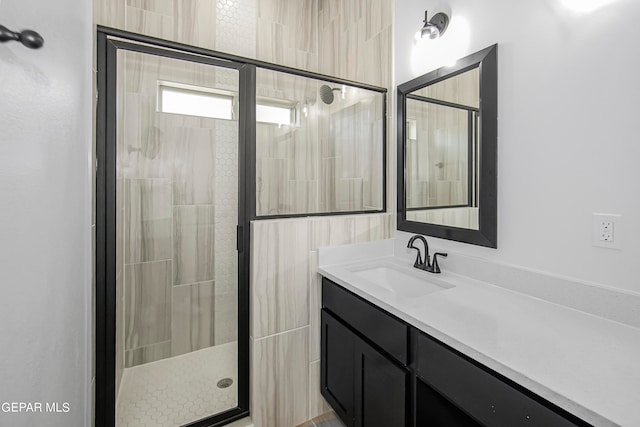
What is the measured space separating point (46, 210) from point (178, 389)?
1.35 m

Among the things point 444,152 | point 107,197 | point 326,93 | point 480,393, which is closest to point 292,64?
point 326,93

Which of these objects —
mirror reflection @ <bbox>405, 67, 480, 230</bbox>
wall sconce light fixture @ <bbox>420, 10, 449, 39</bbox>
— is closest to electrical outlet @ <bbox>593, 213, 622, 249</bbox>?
mirror reflection @ <bbox>405, 67, 480, 230</bbox>

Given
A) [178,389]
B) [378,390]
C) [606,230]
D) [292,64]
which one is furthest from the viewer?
[292,64]

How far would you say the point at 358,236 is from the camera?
5.90ft

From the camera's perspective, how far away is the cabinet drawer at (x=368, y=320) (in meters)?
1.12

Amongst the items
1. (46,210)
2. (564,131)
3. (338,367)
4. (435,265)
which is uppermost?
(564,131)

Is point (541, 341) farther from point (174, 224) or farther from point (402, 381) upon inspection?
point (174, 224)

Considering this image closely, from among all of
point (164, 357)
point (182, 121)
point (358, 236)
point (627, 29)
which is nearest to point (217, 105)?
point (182, 121)

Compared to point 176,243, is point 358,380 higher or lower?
lower

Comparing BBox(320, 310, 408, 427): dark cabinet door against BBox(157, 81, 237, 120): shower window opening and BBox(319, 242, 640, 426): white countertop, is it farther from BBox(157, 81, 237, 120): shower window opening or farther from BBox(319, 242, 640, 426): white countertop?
BBox(157, 81, 237, 120): shower window opening

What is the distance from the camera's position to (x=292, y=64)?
2.44 metres

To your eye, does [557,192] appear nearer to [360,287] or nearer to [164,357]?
[360,287]

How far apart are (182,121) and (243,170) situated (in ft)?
1.84

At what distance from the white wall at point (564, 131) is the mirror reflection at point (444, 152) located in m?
0.13
